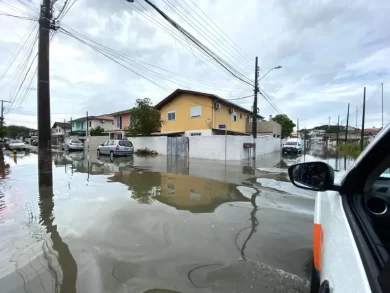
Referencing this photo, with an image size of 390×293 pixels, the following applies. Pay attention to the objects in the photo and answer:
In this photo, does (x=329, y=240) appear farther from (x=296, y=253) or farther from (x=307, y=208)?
(x=307, y=208)

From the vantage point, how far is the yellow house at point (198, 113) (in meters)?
22.8

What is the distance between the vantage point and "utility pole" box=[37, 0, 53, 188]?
6770 mm

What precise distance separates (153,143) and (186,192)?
17420mm

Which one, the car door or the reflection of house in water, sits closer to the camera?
the car door

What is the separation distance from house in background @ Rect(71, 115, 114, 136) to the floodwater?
45.2 meters

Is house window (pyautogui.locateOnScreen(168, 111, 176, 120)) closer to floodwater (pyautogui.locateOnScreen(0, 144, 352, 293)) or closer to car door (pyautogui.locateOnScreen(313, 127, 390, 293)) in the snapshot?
floodwater (pyautogui.locateOnScreen(0, 144, 352, 293))

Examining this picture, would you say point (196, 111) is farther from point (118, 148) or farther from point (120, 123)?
point (120, 123)

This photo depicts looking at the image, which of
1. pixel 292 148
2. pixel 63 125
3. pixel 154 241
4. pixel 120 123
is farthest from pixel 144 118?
pixel 63 125

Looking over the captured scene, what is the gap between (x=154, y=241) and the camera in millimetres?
3889

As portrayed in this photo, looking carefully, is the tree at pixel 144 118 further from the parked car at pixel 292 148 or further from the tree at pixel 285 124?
the tree at pixel 285 124

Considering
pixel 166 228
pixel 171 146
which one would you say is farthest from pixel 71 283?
pixel 171 146

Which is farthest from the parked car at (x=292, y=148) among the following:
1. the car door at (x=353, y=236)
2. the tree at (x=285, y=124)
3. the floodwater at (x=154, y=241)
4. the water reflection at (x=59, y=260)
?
the car door at (x=353, y=236)

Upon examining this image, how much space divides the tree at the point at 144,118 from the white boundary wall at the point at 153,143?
87 cm

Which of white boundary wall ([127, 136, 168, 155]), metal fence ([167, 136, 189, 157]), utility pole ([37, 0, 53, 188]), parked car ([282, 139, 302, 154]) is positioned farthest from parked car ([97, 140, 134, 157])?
parked car ([282, 139, 302, 154])
